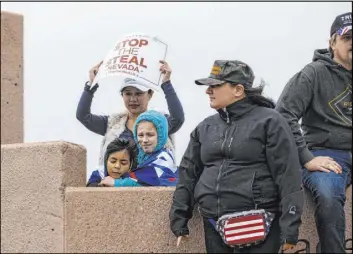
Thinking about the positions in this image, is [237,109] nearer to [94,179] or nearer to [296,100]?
[296,100]

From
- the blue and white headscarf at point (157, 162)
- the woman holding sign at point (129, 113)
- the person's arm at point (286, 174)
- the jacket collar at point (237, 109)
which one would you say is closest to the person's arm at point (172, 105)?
the woman holding sign at point (129, 113)

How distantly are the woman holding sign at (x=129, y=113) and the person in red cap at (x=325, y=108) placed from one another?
1164 mm

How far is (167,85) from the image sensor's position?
6074 mm

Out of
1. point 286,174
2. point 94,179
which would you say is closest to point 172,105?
point 94,179

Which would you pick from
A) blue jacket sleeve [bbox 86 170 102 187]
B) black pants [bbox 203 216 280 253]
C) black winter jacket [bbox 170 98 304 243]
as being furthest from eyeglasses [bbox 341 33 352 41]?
blue jacket sleeve [bbox 86 170 102 187]

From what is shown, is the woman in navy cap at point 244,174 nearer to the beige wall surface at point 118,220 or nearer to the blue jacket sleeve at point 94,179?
the beige wall surface at point 118,220

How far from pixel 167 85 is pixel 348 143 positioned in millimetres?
1617

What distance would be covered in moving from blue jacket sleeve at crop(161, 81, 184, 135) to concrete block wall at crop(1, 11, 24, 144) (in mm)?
1217

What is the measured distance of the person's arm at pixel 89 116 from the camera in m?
6.20

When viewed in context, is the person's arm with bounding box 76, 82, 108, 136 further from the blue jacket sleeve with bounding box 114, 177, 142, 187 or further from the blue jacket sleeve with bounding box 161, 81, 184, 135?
the blue jacket sleeve with bounding box 114, 177, 142, 187

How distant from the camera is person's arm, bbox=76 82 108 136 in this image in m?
6.20

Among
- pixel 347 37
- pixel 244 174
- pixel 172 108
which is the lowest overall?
pixel 244 174

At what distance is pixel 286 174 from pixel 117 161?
1.47 metres

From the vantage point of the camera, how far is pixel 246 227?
4.49 m
